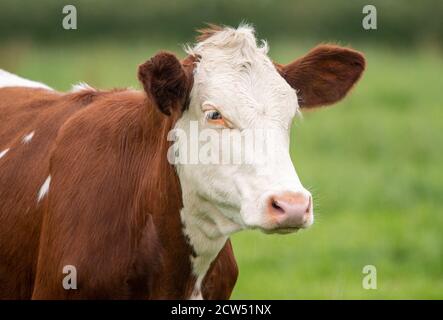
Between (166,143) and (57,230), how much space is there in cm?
76

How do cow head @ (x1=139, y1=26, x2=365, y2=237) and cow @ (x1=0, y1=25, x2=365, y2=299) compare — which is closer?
cow head @ (x1=139, y1=26, x2=365, y2=237)

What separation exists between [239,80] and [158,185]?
2.39ft

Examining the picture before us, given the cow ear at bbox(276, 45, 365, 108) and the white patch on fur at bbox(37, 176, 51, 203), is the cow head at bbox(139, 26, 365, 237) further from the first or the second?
the white patch on fur at bbox(37, 176, 51, 203)

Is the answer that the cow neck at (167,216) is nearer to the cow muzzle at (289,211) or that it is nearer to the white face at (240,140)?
the white face at (240,140)

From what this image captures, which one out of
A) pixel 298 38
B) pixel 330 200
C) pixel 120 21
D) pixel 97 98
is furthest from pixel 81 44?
pixel 97 98

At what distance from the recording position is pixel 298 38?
25.6m

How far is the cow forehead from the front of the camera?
5.57 m

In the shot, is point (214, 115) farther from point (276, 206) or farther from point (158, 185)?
point (276, 206)

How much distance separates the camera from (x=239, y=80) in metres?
5.66

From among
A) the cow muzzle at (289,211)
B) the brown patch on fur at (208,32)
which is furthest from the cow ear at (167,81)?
the cow muzzle at (289,211)

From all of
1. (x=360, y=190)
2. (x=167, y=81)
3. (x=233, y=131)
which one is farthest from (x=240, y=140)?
(x=360, y=190)

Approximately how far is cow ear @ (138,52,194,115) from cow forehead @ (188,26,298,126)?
0.07 m

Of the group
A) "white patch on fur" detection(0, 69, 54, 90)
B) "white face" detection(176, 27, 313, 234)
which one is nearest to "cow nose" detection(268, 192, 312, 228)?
"white face" detection(176, 27, 313, 234)

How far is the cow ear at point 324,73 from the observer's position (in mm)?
6191
